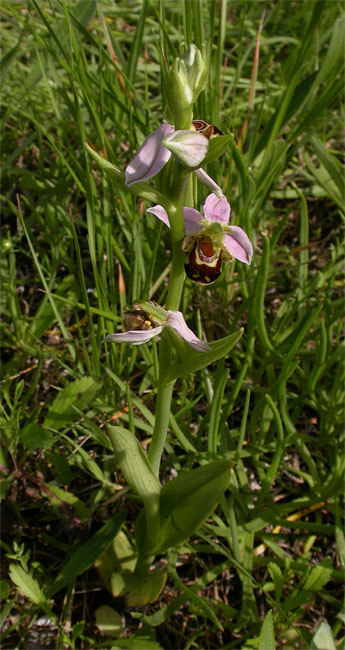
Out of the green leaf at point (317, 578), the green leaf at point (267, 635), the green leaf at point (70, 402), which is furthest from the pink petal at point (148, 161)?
the green leaf at point (317, 578)

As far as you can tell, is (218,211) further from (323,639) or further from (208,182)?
(323,639)

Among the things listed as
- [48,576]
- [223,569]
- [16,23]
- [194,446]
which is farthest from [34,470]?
[16,23]

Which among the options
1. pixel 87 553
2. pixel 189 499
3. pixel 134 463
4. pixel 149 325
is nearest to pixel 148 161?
pixel 149 325

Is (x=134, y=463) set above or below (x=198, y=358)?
below

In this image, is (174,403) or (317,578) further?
(174,403)

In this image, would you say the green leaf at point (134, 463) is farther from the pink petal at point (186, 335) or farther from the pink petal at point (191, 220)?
the pink petal at point (191, 220)

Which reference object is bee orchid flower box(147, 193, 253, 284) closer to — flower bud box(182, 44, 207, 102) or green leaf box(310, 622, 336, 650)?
flower bud box(182, 44, 207, 102)
